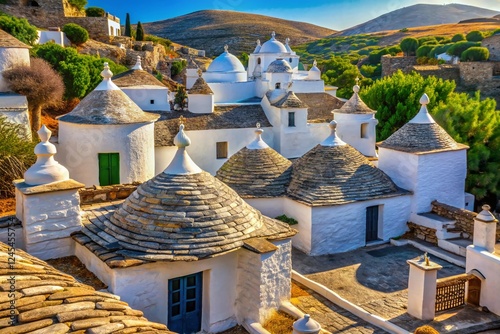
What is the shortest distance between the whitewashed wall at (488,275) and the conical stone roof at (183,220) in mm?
4915

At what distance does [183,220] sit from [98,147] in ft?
32.7

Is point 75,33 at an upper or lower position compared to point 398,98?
upper

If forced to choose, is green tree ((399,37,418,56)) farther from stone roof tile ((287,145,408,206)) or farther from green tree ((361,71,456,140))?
stone roof tile ((287,145,408,206))

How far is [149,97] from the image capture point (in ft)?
76.7

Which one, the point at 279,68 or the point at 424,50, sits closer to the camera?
the point at 279,68

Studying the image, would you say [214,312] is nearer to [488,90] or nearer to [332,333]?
[332,333]

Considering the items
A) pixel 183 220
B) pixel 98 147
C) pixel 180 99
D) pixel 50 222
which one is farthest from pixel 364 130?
pixel 50 222

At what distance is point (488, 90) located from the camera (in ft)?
150

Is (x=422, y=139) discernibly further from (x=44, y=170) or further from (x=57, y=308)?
(x=57, y=308)

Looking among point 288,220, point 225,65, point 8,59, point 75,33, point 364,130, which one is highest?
point 75,33

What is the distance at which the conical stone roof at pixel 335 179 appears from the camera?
15797mm

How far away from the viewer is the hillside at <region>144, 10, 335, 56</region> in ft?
268

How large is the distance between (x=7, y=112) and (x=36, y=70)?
2.39 metres

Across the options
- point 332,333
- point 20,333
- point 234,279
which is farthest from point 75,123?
point 20,333
